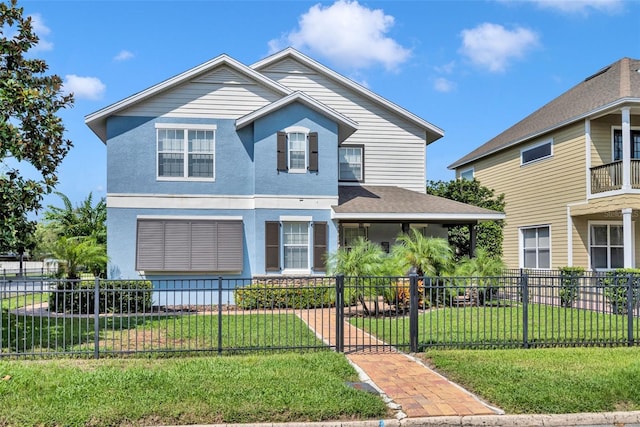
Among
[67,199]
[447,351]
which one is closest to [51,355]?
[447,351]

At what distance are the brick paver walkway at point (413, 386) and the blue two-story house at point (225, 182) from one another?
A: 8016 millimetres

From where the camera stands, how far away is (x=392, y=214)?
17828 mm

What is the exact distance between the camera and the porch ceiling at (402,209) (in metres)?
17.7

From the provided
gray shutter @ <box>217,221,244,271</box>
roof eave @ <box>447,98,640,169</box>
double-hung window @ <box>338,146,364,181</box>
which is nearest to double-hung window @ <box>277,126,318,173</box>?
gray shutter @ <box>217,221,244,271</box>

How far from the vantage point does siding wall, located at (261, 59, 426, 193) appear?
2203 cm

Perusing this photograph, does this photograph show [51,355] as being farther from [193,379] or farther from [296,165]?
[296,165]

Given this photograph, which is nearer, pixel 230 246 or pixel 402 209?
pixel 230 246

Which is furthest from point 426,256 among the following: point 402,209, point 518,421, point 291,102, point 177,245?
point 518,421

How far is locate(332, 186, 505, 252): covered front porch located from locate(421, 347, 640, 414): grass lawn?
28.0 feet

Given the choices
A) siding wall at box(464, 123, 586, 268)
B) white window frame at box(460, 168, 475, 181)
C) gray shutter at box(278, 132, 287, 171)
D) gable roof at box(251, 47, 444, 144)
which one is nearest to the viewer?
gray shutter at box(278, 132, 287, 171)

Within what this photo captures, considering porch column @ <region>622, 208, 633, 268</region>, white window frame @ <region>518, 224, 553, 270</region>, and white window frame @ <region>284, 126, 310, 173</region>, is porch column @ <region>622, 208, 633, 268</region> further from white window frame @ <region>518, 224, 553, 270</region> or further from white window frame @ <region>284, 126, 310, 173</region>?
white window frame @ <region>284, 126, 310, 173</region>

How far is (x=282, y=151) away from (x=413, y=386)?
1115 centimetres

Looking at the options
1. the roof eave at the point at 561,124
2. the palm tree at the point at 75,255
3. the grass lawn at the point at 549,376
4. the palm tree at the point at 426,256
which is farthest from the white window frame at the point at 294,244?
the roof eave at the point at 561,124

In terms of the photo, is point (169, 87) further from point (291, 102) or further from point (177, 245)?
point (177, 245)
